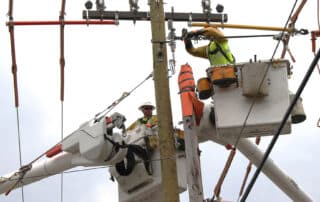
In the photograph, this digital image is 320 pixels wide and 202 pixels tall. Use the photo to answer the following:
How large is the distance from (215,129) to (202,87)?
0.87 metres

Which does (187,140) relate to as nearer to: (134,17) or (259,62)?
(259,62)

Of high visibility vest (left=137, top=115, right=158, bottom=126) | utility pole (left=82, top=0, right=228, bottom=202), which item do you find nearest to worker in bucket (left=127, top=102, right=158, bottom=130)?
high visibility vest (left=137, top=115, right=158, bottom=126)

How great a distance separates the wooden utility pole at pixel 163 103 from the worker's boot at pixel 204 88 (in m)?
0.39

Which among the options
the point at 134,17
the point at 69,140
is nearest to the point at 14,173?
the point at 69,140

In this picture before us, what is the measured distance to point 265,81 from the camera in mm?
9305

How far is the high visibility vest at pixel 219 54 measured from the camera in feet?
31.7

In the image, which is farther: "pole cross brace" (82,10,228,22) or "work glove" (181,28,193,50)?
"pole cross brace" (82,10,228,22)

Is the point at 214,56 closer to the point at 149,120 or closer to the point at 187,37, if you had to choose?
the point at 187,37

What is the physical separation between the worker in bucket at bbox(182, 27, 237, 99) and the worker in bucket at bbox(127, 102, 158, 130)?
1.55 meters

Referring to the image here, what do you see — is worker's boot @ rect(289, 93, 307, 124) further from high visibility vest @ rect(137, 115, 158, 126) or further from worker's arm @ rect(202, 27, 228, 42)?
high visibility vest @ rect(137, 115, 158, 126)

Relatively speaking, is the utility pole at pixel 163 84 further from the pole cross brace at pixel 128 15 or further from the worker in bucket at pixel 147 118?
the worker in bucket at pixel 147 118

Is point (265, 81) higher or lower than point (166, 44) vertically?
lower

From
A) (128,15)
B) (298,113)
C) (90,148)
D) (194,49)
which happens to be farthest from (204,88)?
(90,148)

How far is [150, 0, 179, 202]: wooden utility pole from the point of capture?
9078mm
